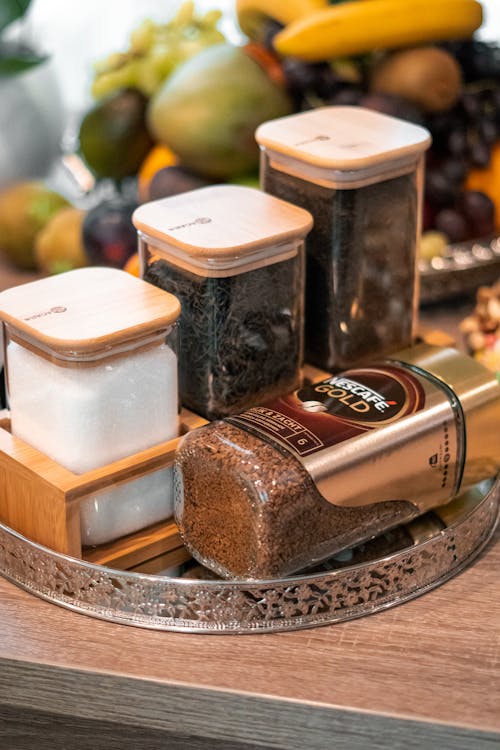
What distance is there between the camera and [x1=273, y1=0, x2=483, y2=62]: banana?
102cm

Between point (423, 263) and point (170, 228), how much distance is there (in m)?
0.40

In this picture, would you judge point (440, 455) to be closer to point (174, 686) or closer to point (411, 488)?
point (411, 488)

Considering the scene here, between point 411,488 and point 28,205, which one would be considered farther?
point 28,205

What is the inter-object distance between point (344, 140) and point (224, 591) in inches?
11.8

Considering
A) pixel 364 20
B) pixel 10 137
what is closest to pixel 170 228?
pixel 364 20

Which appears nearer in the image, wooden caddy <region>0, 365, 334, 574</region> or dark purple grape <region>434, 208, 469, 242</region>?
wooden caddy <region>0, 365, 334, 574</region>

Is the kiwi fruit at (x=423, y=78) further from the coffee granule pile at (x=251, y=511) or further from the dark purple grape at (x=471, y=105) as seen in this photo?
the coffee granule pile at (x=251, y=511)

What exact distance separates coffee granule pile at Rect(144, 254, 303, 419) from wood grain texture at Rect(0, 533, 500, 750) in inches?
5.8

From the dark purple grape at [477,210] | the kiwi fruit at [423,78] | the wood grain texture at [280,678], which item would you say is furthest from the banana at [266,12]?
the wood grain texture at [280,678]

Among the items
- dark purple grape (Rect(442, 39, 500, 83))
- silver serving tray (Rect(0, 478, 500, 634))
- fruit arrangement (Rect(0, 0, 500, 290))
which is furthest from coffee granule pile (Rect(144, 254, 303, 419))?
dark purple grape (Rect(442, 39, 500, 83))

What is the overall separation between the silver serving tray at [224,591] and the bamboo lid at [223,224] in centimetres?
18

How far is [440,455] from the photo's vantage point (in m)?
0.67

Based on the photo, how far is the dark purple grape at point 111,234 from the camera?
3.32ft

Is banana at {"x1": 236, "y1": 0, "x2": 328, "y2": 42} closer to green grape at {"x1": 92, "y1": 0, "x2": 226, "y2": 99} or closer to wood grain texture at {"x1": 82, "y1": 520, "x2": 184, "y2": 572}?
green grape at {"x1": 92, "y1": 0, "x2": 226, "y2": 99}
